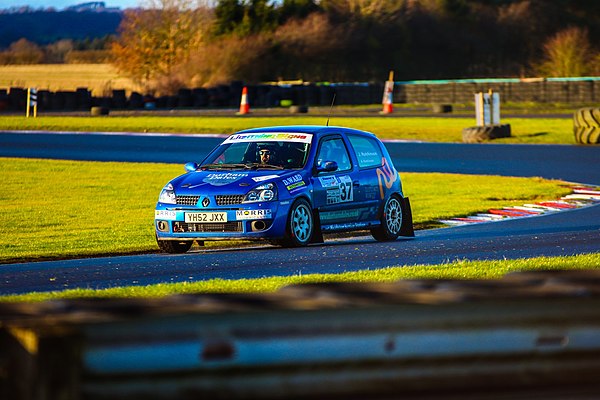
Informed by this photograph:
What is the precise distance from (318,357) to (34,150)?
33.3 m

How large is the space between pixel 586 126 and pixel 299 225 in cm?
2139

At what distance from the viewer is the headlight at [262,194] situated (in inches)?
545

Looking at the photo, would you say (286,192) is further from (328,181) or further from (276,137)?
(276,137)

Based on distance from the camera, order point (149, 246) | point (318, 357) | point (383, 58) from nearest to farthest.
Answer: point (318, 357) < point (149, 246) < point (383, 58)

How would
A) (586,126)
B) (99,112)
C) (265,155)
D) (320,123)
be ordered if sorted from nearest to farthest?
(265,155) → (586,126) → (320,123) → (99,112)

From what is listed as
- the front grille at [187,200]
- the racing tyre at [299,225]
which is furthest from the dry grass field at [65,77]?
the front grille at [187,200]

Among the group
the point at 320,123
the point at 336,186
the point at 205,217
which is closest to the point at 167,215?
the point at 205,217

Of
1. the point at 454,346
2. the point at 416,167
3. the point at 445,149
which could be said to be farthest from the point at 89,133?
the point at 454,346

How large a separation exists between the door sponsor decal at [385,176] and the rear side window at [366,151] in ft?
0.25

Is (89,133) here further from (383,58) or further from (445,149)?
(383,58)

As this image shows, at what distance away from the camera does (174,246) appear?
14461 millimetres

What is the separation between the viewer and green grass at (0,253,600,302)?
9469 mm

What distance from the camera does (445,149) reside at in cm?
3450

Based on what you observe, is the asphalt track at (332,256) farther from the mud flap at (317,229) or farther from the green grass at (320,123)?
the green grass at (320,123)
